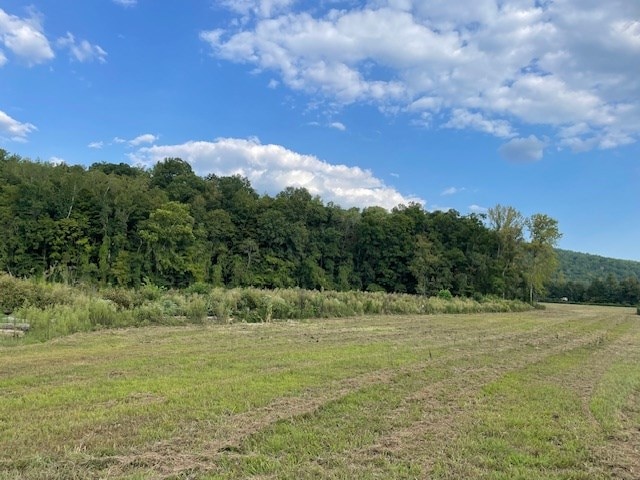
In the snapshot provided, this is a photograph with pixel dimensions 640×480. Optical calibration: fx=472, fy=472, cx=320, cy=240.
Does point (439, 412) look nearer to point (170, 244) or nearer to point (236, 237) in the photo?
point (170, 244)

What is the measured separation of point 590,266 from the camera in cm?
10656

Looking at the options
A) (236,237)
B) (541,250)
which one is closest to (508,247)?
(541,250)

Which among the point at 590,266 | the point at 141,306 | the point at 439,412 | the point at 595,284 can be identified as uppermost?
the point at 590,266

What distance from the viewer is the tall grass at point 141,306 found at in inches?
467

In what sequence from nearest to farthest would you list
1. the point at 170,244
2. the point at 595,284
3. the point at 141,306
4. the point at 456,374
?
1. the point at 456,374
2. the point at 141,306
3. the point at 170,244
4. the point at 595,284

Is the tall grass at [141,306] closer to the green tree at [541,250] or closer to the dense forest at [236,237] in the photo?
the dense forest at [236,237]

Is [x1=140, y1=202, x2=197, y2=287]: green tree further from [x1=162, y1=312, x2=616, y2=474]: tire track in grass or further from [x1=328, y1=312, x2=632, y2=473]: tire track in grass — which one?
[x1=328, y1=312, x2=632, y2=473]: tire track in grass

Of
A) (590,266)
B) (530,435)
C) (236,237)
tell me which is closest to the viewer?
(530,435)

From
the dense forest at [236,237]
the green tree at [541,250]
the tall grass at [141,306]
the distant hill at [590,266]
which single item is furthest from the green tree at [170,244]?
the distant hill at [590,266]

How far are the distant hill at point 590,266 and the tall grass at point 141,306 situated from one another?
90.6 meters

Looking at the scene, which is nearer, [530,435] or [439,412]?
[530,435]

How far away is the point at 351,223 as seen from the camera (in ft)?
213

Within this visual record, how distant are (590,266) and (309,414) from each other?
389 ft

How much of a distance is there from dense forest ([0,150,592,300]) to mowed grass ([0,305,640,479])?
1366 inches
